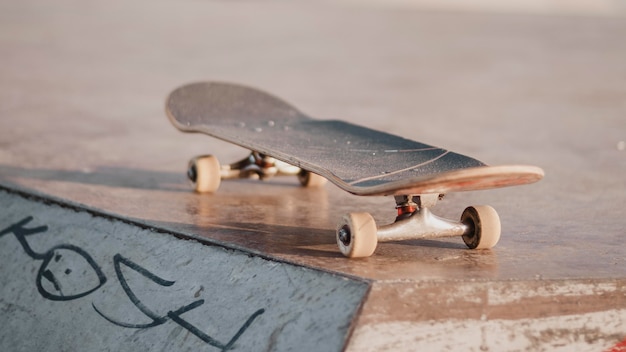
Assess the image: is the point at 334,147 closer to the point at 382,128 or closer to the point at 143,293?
the point at 143,293

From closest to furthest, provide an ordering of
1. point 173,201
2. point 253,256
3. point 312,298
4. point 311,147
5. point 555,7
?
point 312,298 < point 253,256 < point 311,147 < point 173,201 < point 555,7

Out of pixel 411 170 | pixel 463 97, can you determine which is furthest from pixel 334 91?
pixel 411 170

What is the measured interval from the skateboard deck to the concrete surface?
0.86 feet

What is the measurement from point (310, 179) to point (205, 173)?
20.5 inches

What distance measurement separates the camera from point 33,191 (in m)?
3.95

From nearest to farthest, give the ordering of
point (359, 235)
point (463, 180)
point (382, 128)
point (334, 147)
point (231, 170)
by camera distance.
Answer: point (463, 180), point (359, 235), point (334, 147), point (231, 170), point (382, 128)

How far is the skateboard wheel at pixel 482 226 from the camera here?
3107mm

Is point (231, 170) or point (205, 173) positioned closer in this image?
point (205, 173)

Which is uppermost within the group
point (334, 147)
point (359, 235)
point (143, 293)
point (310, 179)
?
point (334, 147)

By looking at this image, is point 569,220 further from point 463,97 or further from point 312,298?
point 463,97

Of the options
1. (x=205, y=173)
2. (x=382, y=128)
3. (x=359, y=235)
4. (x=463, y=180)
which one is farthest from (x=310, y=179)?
(x=382, y=128)

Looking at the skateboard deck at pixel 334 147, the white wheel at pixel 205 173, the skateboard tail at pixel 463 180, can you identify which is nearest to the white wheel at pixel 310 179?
the skateboard deck at pixel 334 147

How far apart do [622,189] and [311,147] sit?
1.68 m

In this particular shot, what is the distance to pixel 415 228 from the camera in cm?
305
